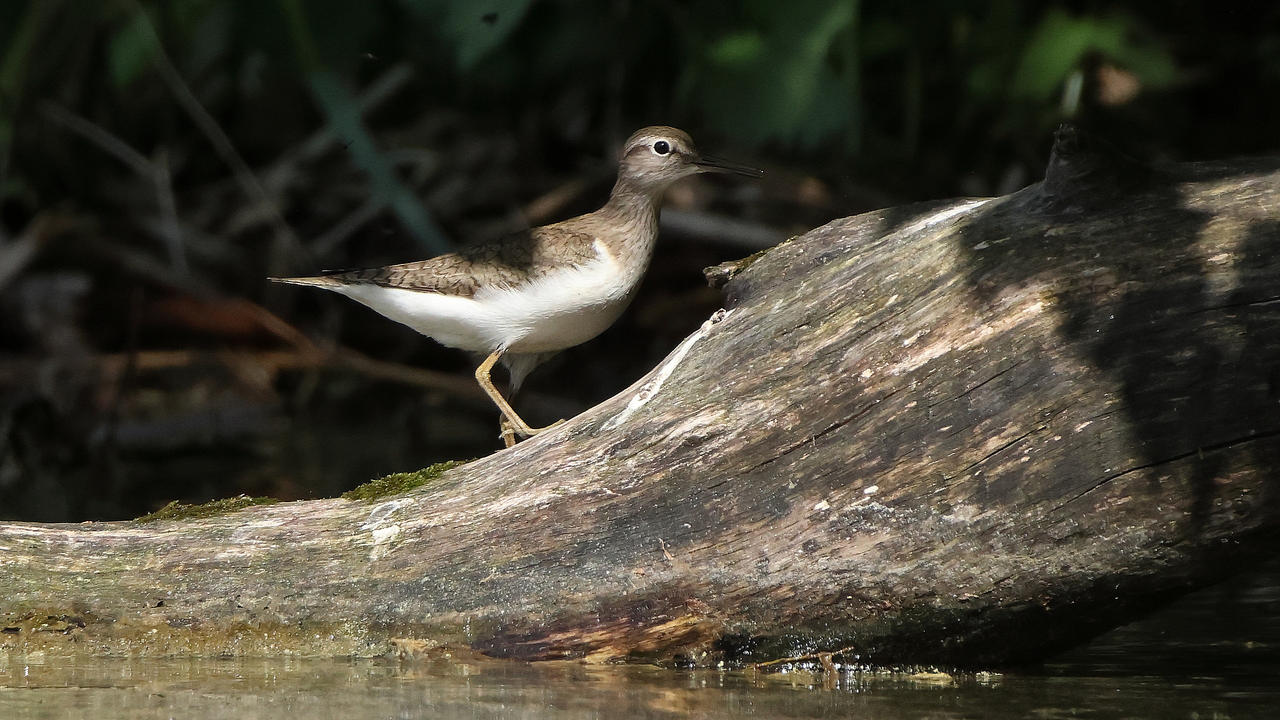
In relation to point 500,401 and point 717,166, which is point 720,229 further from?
point 500,401

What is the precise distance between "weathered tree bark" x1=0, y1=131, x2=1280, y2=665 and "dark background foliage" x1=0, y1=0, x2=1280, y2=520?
3564mm

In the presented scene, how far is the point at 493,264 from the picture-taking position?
6188 millimetres

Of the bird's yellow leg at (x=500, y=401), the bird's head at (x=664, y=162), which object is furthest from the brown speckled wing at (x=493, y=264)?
the bird's head at (x=664, y=162)

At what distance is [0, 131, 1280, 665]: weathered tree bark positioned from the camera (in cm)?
393

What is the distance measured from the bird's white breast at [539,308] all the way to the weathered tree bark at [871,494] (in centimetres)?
126

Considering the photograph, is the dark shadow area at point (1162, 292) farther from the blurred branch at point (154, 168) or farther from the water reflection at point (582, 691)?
the blurred branch at point (154, 168)

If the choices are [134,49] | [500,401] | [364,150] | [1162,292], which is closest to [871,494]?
[1162,292]

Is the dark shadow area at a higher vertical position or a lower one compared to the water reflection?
higher

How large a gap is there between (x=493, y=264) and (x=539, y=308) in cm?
43

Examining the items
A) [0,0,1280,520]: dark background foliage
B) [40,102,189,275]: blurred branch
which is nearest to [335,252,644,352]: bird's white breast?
[0,0,1280,520]: dark background foliage

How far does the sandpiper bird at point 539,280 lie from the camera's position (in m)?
5.92

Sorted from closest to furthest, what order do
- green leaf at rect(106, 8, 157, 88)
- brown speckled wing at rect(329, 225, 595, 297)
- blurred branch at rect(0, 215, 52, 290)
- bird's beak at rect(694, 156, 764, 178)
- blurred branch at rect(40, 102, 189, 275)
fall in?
brown speckled wing at rect(329, 225, 595, 297), bird's beak at rect(694, 156, 764, 178), green leaf at rect(106, 8, 157, 88), blurred branch at rect(0, 215, 52, 290), blurred branch at rect(40, 102, 189, 275)

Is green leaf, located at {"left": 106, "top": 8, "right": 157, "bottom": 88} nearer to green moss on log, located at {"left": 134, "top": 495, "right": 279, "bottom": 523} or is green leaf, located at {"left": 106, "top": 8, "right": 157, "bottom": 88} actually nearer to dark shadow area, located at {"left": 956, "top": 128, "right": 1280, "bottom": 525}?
green moss on log, located at {"left": 134, "top": 495, "right": 279, "bottom": 523}

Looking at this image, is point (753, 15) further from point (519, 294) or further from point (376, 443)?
point (376, 443)
